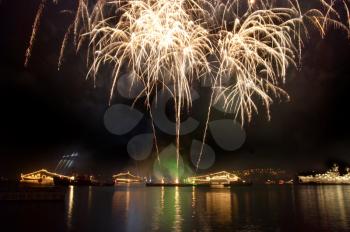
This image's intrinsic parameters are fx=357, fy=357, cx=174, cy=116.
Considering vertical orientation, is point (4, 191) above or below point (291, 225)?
above

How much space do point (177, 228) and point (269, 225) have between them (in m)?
9.26

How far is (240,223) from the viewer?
35969 millimetres

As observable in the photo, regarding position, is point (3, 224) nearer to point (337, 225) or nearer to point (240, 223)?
point (240, 223)

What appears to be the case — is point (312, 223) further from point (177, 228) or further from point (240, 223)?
point (177, 228)

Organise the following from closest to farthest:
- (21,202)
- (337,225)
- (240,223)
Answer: (337,225) < (240,223) < (21,202)

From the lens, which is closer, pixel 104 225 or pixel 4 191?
pixel 104 225

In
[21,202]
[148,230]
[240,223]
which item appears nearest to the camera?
[148,230]

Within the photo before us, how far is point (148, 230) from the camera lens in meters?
30.7

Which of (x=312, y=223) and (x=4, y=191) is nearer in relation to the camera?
(x=312, y=223)

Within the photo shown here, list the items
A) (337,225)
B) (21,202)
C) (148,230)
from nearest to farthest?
1. (148,230)
2. (337,225)
3. (21,202)

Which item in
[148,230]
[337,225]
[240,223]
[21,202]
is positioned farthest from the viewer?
[21,202]

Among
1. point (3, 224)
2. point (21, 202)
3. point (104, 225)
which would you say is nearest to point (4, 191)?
point (21, 202)

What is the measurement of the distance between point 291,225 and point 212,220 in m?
8.18

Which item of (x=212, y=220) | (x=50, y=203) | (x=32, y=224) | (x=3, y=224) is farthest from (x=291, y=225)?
(x=50, y=203)
